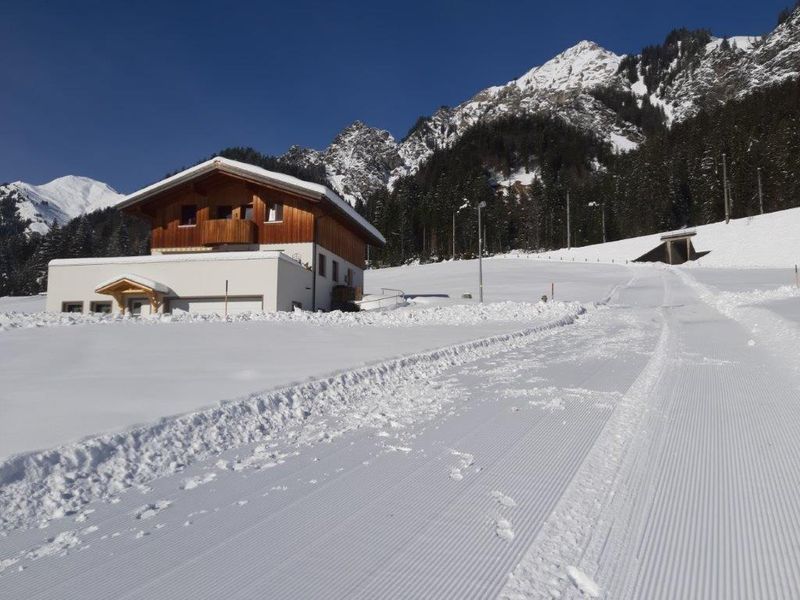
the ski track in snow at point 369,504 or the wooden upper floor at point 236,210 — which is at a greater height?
the wooden upper floor at point 236,210

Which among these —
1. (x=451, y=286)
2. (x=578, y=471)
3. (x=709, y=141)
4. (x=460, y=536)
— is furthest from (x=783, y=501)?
(x=709, y=141)

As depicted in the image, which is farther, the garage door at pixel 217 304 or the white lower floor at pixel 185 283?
the garage door at pixel 217 304

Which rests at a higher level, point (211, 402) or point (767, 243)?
point (767, 243)

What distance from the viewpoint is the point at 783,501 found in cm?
327

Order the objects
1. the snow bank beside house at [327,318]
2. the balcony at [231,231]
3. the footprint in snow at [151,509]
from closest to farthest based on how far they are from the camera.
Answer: the footprint in snow at [151,509] → the snow bank beside house at [327,318] → the balcony at [231,231]

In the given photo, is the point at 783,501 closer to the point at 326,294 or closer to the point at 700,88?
the point at 326,294

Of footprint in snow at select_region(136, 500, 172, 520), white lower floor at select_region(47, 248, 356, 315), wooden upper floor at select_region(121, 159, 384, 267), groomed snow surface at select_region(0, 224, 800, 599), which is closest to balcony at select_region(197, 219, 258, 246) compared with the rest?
wooden upper floor at select_region(121, 159, 384, 267)

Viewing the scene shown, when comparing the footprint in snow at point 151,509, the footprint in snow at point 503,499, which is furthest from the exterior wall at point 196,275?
the footprint in snow at point 503,499

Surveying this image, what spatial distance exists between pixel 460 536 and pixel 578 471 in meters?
1.40

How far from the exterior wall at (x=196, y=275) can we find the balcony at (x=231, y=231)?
3715 mm

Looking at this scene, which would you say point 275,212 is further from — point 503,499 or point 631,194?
point 631,194

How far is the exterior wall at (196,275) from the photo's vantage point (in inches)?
840

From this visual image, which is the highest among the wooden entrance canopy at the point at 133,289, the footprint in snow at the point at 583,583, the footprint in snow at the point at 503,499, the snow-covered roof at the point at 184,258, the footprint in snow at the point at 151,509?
the snow-covered roof at the point at 184,258

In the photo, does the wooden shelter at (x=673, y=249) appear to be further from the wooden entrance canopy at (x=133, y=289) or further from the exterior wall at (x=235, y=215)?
the wooden entrance canopy at (x=133, y=289)
